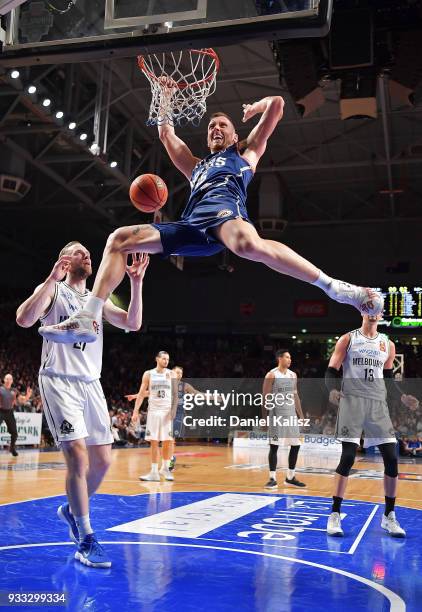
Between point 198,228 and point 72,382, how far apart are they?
1489 mm

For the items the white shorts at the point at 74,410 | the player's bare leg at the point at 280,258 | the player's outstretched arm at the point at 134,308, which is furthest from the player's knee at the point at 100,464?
the player's bare leg at the point at 280,258

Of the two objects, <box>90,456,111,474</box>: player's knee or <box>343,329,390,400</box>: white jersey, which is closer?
<box>90,456,111,474</box>: player's knee

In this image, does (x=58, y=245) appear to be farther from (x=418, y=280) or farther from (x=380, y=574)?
(x=380, y=574)

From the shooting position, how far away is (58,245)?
29.1 m

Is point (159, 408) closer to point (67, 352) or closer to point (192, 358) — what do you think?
point (67, 352)

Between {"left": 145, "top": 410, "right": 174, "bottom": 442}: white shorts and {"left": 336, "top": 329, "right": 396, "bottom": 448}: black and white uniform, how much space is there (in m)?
4.54

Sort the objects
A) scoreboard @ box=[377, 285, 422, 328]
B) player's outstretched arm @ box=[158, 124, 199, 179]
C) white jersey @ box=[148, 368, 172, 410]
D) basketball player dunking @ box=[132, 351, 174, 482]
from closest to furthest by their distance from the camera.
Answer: player's outstretched arm @ box=[158, 124, 199, 179], basketball player dunking @ box=[132, 351, 174, 482], white jersey @ box=[148, 368, 172, 410], scoreboard @ box=[377, 285, 422, 328]

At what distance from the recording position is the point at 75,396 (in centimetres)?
447

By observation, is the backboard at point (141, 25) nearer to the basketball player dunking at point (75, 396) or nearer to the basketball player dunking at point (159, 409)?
the basketball player dunking at point (75, 396)

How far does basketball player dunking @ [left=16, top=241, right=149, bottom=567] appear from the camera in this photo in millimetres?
4262

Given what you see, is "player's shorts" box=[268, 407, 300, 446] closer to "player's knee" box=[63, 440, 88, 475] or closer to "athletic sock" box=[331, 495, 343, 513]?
"athletic sock" box=[331, 495, 343, 513]

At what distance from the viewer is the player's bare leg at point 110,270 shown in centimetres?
391

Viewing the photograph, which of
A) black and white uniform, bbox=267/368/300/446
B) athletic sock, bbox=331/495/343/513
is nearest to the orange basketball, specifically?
athletic sock, bbox=331/495/343/513

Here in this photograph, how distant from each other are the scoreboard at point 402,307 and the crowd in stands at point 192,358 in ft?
12.4
